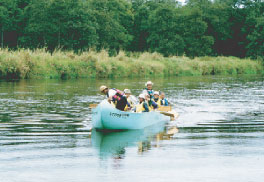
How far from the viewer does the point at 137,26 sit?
275ft

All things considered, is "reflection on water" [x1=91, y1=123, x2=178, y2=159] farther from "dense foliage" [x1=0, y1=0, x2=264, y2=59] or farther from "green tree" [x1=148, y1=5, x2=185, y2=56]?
"green tree" [x1=148, y1=5, x2=185, y2=56]

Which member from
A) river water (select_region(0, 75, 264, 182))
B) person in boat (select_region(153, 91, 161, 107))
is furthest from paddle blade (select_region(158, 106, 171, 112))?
river water (select_region(0, 75, 264, 182))

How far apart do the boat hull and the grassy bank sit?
2435cm

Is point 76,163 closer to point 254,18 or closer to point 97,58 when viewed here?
point 97,58

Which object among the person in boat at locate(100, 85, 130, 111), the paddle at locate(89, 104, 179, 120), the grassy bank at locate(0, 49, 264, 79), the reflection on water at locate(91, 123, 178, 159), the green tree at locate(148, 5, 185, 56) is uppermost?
the green tree at locate(148, 5, 185, 56)

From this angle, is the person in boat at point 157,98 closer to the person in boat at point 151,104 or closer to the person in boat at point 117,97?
the person in boat at point 151,104

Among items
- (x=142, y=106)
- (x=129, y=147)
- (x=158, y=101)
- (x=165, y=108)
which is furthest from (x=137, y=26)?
(x=129, y=147)

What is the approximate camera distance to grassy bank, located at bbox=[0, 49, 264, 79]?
38.3 meters

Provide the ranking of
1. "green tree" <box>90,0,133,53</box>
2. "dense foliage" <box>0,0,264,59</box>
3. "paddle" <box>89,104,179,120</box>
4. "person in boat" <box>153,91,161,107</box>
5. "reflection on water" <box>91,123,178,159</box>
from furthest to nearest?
1. "green tree" <box>90,0,133,53</box>
2. "dense foliage" <box>0,0,264,59</box>
3. "person in boat" <box>153,91,161,107</box>
4. "paddle" <box>89,104,179,120</box>
5. "reflection on water" <box>91,123,178,159</box>

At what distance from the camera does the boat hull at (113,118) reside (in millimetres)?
13773

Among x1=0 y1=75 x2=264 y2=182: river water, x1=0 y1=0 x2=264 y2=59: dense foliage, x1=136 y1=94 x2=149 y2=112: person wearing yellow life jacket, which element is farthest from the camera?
x1=0 y1=0 x2=264 y2=59: dense foliage

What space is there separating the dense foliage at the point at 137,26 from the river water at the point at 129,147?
108 feet

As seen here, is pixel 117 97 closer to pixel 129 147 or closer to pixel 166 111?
pixel 129 147

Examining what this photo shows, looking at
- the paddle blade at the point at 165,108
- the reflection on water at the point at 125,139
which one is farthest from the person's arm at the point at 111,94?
the paddle blade at the point at 165,108
